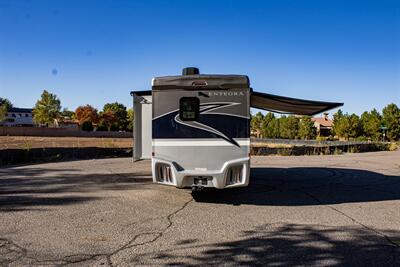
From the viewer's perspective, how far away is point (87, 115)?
105812mm

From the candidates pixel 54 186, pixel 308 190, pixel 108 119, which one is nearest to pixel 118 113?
pixel 108 119

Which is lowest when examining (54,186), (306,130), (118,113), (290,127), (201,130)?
(54,186)

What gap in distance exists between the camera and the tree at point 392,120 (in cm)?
6725

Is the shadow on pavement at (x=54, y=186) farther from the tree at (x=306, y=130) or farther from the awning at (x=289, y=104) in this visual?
the tree at (x=306, y=130)

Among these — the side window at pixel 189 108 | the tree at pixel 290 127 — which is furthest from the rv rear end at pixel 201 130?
the tree at pixel 290 127

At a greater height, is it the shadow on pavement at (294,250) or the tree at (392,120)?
the tree at (392,120)

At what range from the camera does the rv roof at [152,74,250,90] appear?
7.71 metres

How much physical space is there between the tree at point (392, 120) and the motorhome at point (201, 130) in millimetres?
68642

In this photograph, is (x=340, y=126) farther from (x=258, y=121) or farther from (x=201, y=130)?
(x=201, y=130)

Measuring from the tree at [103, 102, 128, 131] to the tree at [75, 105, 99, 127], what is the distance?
605cm

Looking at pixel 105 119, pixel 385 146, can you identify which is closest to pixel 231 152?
pixel 385 146

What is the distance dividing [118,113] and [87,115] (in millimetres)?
11084

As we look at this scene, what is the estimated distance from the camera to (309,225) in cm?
656

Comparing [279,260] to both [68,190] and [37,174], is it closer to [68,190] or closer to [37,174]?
[68,190]
